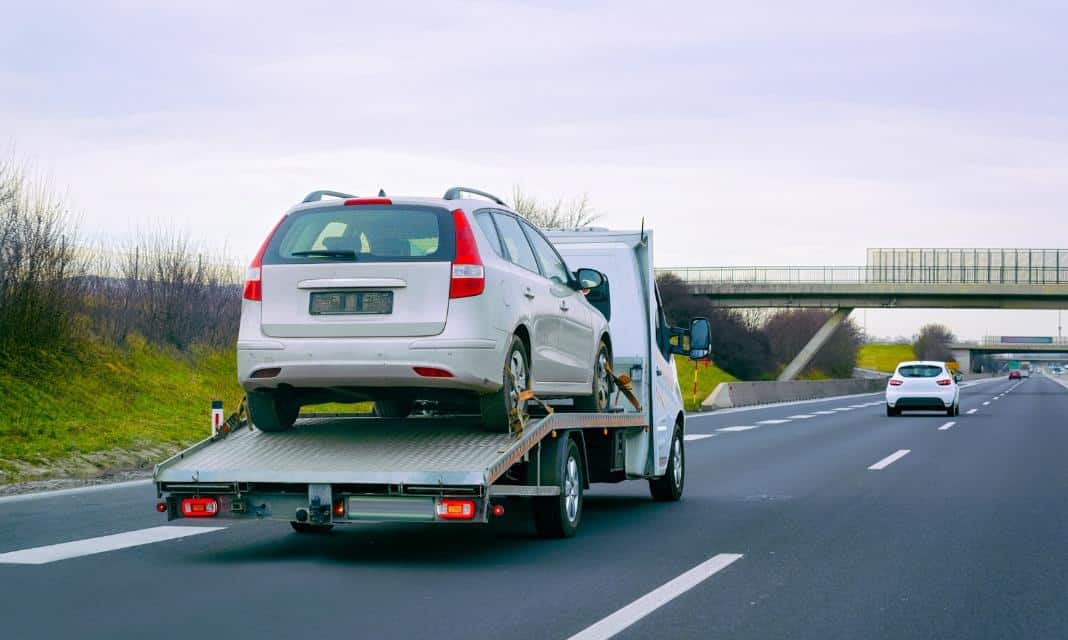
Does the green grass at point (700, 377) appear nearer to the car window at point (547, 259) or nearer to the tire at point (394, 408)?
the tire at point (394, 408)

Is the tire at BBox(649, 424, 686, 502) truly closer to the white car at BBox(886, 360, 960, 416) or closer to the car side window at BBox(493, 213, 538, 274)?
the car side window at BBox(493, 213, 538, 274)

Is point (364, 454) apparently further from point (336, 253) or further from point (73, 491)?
point (73, 491)

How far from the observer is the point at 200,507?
27.6 ft

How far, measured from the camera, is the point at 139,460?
16828 mm

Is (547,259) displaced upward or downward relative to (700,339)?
upward

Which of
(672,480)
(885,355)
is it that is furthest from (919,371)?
(885,355)

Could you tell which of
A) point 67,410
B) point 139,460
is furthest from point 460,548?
point 67,410

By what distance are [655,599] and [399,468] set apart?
176 cm

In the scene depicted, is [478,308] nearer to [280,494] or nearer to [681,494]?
[280,494]

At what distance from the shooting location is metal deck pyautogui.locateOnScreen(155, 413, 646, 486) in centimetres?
800

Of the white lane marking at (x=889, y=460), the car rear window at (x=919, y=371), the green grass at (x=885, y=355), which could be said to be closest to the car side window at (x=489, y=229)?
the white lane marking at (x=889, y=460)

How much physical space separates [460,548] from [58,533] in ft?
9.40

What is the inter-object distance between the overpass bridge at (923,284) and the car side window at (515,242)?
59.3 metres

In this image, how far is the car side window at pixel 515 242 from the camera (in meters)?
9.36
